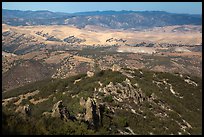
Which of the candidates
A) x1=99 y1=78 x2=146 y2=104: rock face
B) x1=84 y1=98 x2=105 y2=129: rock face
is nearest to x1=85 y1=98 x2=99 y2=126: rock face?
x1=84 y1=98 x2=105 y2=129: rock face

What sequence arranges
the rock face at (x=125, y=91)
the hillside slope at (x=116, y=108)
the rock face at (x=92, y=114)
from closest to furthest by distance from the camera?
1. the hillside slope at (x=116, y=108)
2. the rock face at (x=92, y=114)
3. the rock face at (x=125, y=91)

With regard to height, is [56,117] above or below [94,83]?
above

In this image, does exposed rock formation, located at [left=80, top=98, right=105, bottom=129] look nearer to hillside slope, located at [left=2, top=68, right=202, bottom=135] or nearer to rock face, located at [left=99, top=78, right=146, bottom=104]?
hillside slope, located at [left=2, top=68, right=202, bottom=135]

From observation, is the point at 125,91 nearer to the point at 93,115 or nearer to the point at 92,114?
the point at 93,115

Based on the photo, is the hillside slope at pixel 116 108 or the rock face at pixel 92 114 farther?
the rock face at pixel 92 114

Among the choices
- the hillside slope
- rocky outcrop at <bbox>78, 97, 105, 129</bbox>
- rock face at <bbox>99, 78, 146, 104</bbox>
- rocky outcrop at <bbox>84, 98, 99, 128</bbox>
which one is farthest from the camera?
rock face at <bbox>99, 78, 146, 104</bbox>

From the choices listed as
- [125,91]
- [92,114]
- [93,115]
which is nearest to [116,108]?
[93,115]

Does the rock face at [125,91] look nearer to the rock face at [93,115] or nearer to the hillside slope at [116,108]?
the hillside slope at [116,108]

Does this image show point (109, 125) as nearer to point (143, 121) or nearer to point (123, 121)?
point (123, 121)

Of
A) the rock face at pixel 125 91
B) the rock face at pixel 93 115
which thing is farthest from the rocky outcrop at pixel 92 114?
the rock face at pixel 125 91

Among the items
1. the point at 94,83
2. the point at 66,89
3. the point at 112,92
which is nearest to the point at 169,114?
the point at 112,92

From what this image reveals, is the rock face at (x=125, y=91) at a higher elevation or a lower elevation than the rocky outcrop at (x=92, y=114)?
lower
